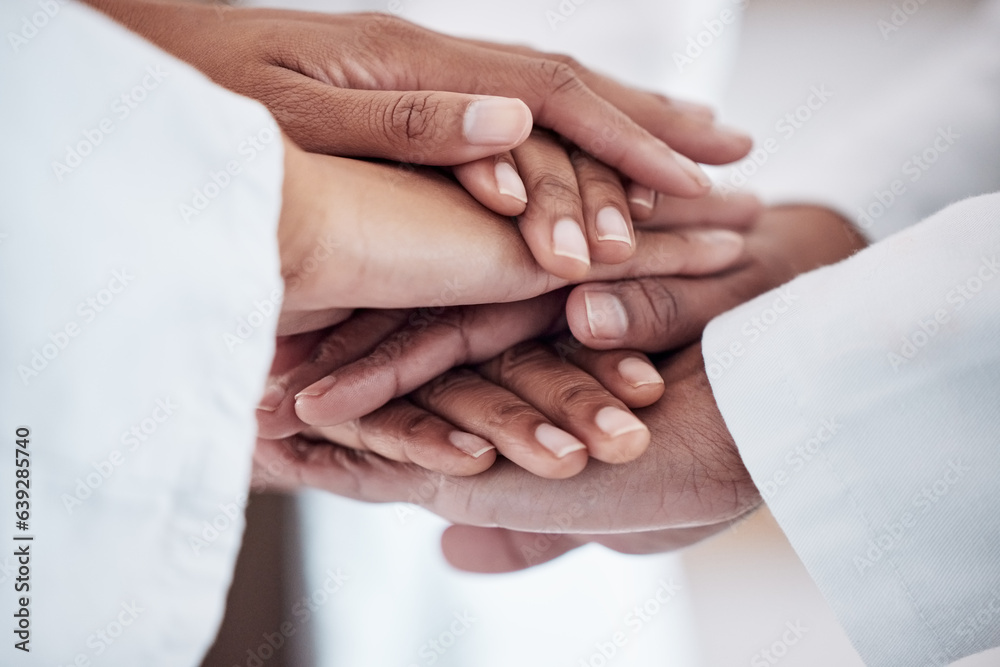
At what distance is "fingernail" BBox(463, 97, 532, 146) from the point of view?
0.48 meters

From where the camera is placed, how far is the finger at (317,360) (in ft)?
1.83

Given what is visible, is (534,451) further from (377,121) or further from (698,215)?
(698,215)

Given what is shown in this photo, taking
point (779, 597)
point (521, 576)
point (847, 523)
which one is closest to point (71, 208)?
point (847, 523)

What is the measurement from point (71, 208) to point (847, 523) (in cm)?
49

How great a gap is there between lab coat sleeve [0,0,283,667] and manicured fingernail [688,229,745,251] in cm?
45

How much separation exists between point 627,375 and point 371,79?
0.33 meters

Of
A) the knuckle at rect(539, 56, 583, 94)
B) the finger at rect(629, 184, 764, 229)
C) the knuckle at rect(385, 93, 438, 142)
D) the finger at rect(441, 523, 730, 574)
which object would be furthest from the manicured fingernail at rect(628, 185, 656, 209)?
the finger at rect(441, 523, 730, 574)

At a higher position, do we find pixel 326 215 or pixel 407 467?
pixel 326 215

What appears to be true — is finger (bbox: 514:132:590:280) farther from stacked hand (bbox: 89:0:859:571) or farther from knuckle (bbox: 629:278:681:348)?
knuckle (bbox: 629:278:681:348)

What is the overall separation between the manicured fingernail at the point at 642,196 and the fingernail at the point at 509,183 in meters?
0.15

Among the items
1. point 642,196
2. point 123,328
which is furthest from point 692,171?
point 123,328

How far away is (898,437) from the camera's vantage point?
0.46 m

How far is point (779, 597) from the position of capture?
0.77 metres

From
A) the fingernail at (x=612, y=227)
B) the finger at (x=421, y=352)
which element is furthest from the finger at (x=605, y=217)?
the finger at (x=421, y=352)
